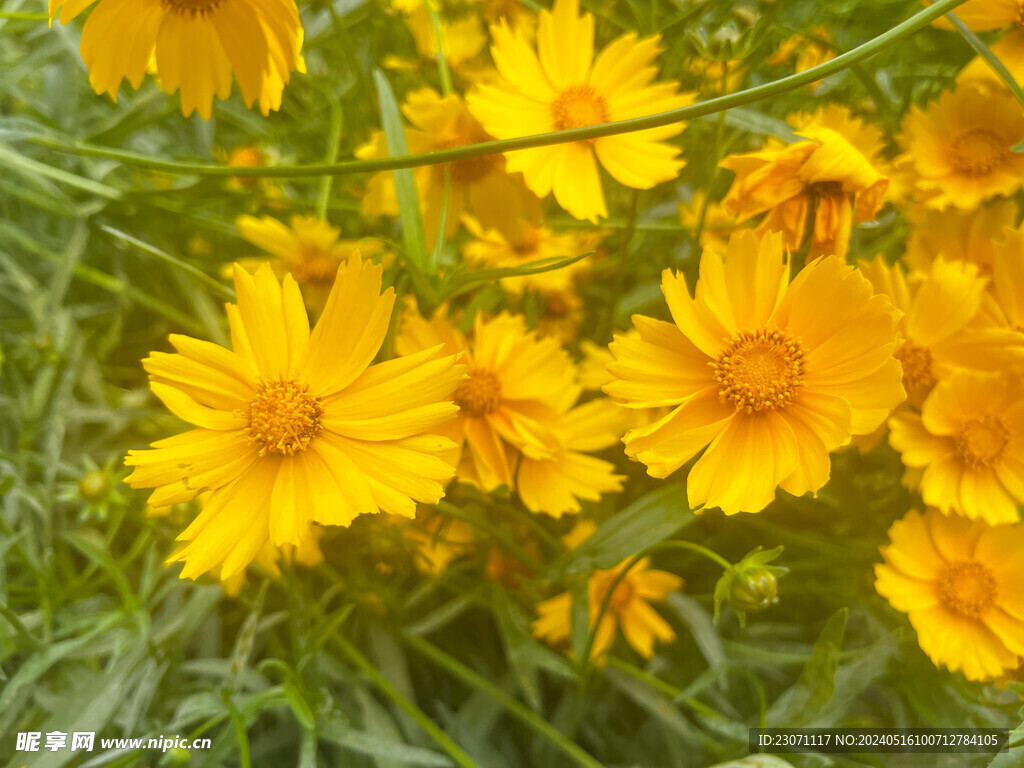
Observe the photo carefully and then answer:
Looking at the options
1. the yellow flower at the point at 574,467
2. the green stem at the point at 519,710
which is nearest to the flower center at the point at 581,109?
the yellow flower at the point at 574,467

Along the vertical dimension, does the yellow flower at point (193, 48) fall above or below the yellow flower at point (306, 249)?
below

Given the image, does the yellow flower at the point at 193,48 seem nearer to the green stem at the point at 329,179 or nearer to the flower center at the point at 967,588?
the green stem at the point at 329,179

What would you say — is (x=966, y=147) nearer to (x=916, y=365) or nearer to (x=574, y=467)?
(x=916, y=365)

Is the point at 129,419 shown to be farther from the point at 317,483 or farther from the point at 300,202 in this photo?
the point at 317,483

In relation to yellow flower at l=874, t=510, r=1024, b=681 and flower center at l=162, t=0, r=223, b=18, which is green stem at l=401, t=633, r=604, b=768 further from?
flower center at l=162, t=0, r=223, b=18

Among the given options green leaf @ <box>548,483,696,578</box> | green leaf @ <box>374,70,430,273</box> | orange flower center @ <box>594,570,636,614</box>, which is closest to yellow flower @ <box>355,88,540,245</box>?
green leaf @ <box>374,70,430,273</box>
